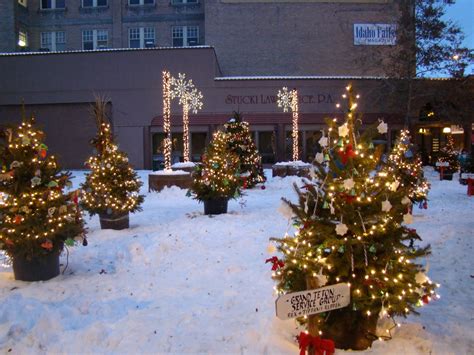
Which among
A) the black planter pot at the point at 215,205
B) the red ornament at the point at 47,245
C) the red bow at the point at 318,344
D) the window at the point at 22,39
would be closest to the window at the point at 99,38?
the window at the point at 22,39

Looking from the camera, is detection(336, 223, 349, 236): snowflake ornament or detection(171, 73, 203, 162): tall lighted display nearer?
detection(336, 223, 349, 236): snowflake ornament

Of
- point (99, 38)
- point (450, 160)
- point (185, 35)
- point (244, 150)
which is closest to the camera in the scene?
point (244, 150)

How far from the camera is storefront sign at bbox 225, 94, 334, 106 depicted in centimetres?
3366

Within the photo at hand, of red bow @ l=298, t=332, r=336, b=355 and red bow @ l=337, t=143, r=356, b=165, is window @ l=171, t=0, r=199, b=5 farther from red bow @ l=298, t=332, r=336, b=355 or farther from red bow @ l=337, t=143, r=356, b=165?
red bow @ l=298, t=332, r=336, b=355

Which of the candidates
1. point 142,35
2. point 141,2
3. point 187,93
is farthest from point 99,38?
point 187,93

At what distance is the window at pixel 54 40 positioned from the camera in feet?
134

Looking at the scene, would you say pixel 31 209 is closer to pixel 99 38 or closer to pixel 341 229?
pixel 341 229

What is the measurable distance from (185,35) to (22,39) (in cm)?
1340

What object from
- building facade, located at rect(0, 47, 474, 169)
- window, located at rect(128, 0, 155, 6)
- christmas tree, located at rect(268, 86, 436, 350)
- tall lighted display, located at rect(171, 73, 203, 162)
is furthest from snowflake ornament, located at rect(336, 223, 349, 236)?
window, located at rect(128, 0, 155, 6)

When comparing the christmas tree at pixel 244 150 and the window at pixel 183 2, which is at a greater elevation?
the window at pixel 183 2

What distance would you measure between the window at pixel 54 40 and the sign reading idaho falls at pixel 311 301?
41382 mm

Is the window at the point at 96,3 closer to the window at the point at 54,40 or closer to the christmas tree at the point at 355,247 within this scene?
the window at the point at 54,40

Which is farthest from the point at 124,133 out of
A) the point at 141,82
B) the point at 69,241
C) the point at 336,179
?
the point at 336,179

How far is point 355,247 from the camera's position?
4.64 meters
